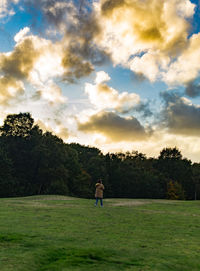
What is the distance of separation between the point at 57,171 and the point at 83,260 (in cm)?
6934

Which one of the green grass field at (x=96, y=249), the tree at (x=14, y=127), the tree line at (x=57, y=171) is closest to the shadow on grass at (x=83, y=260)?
the green grass field at (x=96, y=249)

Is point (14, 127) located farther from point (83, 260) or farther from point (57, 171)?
point (83, 260)

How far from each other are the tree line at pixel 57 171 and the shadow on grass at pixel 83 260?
205 feet

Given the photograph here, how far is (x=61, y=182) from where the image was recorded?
74.1 metres

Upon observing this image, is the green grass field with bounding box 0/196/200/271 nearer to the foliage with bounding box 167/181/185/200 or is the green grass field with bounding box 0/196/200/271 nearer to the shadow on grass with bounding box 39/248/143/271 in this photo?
the shadow on grass with bounding box 39/248/143/271

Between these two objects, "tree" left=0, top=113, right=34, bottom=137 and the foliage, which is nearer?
"tree" left=0, top=113, right=34, bottom=137

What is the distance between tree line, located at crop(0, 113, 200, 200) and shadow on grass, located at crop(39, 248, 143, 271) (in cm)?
6248

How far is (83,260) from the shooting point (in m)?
8.34

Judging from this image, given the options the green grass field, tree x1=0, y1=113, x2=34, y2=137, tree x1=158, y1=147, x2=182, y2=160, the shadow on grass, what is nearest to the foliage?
tree x1=158, y1=147, x2=182, y2=160

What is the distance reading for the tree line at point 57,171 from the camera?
7319 centimetres

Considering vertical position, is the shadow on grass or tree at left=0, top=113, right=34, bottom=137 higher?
tree at left=0, top=113, right=34, bottom=137

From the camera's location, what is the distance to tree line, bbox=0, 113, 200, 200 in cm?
7319

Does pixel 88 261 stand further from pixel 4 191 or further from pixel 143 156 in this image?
pixel 143 156

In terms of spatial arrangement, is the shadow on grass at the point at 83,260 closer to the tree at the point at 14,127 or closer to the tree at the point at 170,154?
the tree at the point at 14,127
